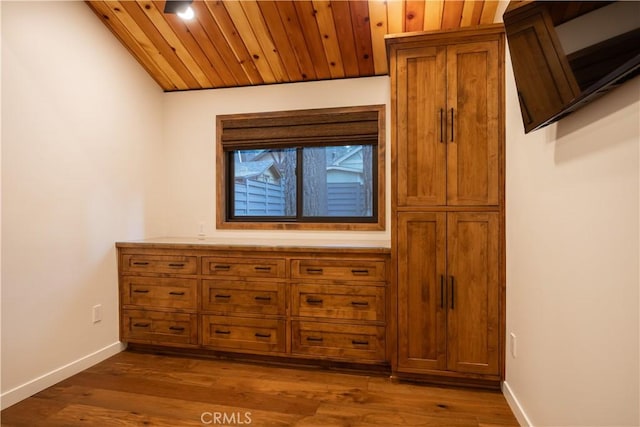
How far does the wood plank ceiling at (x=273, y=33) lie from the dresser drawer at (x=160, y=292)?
1769mm

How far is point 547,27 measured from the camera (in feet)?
3.80

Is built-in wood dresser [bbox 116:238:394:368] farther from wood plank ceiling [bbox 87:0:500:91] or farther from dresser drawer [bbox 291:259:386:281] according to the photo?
wood plank ceiling [bbox 87:0:500:91]

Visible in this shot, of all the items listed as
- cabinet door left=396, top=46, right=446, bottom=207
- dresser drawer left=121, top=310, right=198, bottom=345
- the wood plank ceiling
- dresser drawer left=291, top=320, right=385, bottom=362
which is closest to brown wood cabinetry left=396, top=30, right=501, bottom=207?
cabinet door left=396, top=46, right=446, bottom=207

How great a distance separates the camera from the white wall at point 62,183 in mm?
1979

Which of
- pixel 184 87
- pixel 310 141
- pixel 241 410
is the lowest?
pixel 241 410

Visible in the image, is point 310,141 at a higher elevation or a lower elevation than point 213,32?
lower

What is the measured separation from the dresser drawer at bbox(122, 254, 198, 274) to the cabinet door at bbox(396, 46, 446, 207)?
1.65 meters

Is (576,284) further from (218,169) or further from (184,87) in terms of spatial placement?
(184,87)

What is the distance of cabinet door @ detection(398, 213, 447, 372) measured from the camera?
215 cm

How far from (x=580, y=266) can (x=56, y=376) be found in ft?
9.67

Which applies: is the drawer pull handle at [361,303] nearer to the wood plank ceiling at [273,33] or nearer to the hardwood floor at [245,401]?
the hardwood floor at [245,401]

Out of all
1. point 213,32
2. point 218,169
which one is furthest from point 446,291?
point 213,32

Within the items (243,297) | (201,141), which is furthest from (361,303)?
(201,141)

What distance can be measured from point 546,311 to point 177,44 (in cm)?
295
